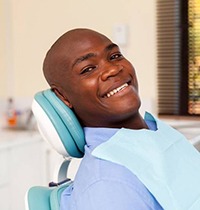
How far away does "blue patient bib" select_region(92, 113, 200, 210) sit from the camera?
0.88 metres

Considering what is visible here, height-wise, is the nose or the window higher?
the nose

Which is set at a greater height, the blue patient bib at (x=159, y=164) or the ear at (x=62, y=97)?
the ear at (x=62, y=97)

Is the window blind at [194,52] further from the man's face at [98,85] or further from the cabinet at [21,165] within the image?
the man's face at [98,85]

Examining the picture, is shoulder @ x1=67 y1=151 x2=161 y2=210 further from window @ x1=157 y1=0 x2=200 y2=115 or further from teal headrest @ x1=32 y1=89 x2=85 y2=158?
window @ x1=157 y1=0 x2=200 y2=115

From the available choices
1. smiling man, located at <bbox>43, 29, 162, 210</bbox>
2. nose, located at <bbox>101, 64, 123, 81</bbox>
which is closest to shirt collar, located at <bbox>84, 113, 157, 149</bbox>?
smiling man, located at <bbox>43, 29, 162, 210</bbox>

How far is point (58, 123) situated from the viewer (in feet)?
3.34

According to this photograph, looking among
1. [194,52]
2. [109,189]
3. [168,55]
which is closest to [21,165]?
[168,55]

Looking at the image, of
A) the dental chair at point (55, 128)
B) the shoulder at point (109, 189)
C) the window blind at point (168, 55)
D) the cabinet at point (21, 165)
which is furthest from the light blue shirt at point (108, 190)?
the window blind at point (168, 55)

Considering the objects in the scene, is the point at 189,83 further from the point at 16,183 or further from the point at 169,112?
the point at 16,183

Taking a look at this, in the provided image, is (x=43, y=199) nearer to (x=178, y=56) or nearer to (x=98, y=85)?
(x=98, y=85)

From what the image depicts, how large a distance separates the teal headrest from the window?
1513mm

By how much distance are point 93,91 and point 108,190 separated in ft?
0.85

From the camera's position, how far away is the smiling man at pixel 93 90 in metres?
0.92

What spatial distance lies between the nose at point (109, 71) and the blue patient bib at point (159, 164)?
0.44 feet
